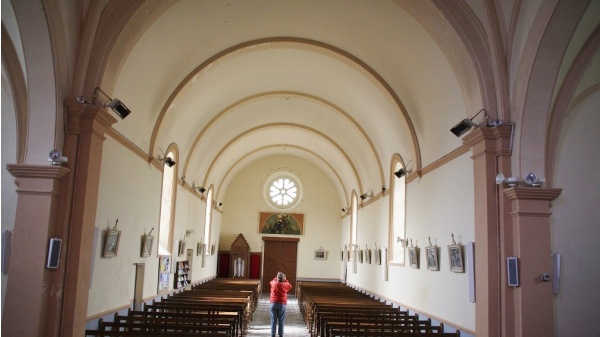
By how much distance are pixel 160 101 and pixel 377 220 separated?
337 inches

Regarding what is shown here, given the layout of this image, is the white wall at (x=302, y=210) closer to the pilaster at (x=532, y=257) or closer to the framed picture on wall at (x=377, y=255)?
the framed picture on wall at (x=377, y=255)

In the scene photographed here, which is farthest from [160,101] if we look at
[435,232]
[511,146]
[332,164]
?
[332,164]

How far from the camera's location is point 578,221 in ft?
26.7

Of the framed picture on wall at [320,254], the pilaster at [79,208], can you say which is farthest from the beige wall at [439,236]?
the framed picture on wall at [320,254]

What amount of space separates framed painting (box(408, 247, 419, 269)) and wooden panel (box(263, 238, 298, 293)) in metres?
14.6

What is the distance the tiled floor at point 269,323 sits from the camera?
45.0ft

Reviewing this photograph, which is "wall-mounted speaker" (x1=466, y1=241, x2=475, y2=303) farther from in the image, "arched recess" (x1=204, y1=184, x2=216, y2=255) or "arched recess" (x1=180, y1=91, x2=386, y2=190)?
"arched recess" (x1=204, y1=184, x2=216, y2=255)

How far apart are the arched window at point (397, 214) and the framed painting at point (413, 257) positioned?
48.7 inches

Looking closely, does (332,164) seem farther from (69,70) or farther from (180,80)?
(69,70)

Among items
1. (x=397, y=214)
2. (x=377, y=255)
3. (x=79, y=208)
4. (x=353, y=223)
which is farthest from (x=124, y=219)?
(x=353, y=223)

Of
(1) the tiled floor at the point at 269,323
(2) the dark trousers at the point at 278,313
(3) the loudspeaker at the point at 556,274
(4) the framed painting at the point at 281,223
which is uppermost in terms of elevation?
(4) the framed painting at the point at 281,223

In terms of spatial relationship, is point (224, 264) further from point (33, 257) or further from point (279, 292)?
point (33, 257)

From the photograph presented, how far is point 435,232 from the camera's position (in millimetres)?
10852

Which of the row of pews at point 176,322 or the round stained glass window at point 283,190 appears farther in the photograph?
the round stained glass window at point 283,190
